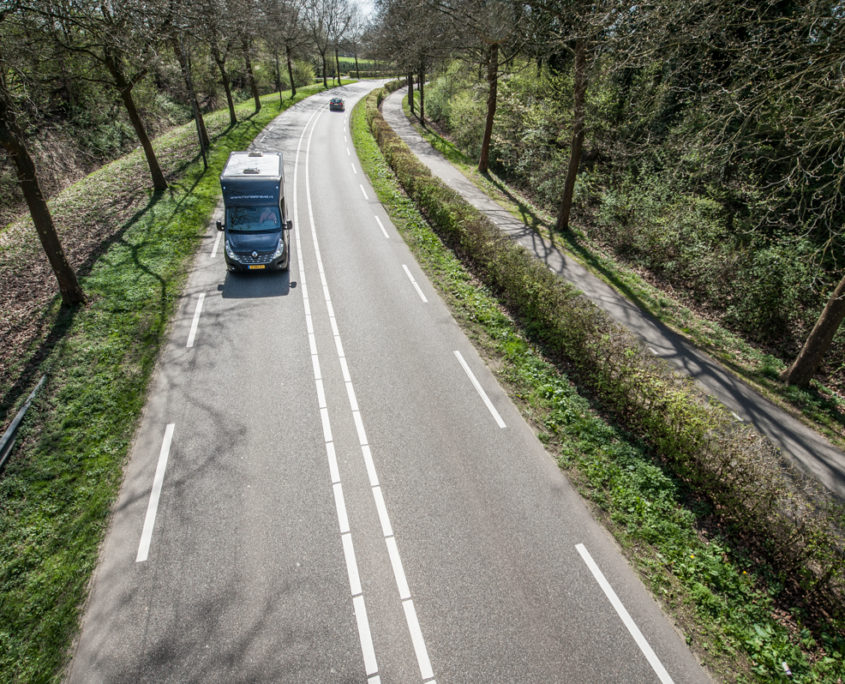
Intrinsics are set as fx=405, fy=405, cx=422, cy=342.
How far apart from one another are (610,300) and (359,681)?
39.3 feet

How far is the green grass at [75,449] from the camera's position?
5.26 metres

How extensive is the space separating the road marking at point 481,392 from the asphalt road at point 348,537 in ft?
0.31

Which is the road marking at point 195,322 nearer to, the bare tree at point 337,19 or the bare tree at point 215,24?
the bare tree at point 215,24

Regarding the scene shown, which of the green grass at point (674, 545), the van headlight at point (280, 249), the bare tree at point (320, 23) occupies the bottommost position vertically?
the green grass at point (674, 545)

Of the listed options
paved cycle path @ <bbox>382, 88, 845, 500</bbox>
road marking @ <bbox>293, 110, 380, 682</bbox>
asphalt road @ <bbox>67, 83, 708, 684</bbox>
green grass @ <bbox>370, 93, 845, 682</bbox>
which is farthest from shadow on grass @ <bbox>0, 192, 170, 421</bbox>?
Answer: paved cycle path @ <bbox>382, 88, 845, 500</bbox>

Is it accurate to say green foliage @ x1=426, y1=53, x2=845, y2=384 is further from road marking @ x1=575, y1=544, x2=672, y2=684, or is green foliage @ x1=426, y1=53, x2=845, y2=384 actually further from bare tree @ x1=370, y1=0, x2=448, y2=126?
road marking @ x1=575, y1=544, x2=672, y2=684

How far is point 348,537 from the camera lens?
6430 millimetres

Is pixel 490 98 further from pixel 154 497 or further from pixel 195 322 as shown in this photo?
pixel 154 497

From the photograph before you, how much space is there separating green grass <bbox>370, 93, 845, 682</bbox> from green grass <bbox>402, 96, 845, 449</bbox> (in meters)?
4.71

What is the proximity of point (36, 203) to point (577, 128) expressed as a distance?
17.6m

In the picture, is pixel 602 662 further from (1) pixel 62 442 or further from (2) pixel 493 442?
(1) pixel 62 442

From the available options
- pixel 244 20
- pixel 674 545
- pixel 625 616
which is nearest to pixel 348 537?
pixel 625 616

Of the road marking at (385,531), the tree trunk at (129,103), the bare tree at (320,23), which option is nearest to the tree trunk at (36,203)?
the road marking at (385,531)

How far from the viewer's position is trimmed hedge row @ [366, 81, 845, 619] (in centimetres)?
565
